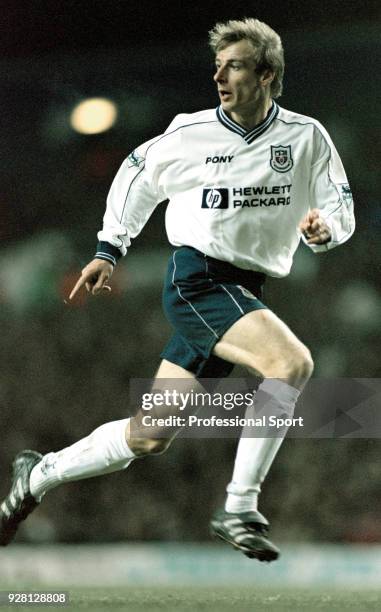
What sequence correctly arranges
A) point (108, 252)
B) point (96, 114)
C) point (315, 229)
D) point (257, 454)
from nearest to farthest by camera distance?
point (315, 229) < point (257, 454) < point (108, 252) < point (96, 114)

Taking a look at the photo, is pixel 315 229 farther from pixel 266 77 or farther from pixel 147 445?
pixel 147 445

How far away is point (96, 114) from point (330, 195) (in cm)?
134

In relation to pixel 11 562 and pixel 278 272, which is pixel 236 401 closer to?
pixel 278 272

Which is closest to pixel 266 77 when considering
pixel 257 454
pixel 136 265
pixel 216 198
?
pixel 216 198

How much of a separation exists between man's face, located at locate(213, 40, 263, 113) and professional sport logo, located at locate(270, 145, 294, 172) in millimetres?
171

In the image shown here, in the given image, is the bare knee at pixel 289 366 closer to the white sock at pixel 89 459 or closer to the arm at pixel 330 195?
the arm at pixel 330 195

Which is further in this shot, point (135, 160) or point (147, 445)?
point (135, 160)

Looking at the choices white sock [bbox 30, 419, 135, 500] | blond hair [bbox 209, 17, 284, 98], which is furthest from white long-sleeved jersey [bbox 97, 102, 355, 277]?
white sock [bbox 30, 419, 135, 500]

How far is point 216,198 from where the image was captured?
296 cm

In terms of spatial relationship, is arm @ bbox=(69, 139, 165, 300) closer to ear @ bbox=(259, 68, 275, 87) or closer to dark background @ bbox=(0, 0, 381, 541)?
ear @ bbox=(259, 68, 275, 87)

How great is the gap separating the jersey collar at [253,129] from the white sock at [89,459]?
98 cm

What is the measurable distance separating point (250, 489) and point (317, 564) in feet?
4.80

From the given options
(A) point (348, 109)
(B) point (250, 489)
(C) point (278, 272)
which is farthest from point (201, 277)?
(A) point (348, 109)

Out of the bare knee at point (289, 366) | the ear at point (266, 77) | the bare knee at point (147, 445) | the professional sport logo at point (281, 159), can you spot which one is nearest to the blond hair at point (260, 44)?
the ear at point (266, 77)
